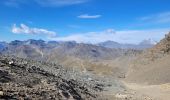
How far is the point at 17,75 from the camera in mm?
28688

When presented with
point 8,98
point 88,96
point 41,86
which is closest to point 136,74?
point 88,96

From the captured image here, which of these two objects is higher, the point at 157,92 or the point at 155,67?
the point at 155,67

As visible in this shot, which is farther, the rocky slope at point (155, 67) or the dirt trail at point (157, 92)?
the rocky slope at point (155, 67)

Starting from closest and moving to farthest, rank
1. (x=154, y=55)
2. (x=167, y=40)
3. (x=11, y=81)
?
(x=11, y=81)
(x=154, y=55)
(x=167, y=40)

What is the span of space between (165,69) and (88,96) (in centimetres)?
4205

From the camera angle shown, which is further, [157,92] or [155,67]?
[155,67]

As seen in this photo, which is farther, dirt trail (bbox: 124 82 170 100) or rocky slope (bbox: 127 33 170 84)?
rocky slope (bbox: 127 33 170 84)

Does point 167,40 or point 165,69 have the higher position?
point 167,40

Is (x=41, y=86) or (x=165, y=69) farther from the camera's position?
(x=165, y=69)

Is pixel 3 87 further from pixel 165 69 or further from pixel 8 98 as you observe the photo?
pixel 165 69

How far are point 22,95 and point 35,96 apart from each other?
107 centimetres

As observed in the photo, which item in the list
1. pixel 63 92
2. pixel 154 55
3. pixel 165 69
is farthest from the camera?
pixel 154 55

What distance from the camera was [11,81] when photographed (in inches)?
1046

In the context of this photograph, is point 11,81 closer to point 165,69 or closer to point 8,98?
point 8,98
